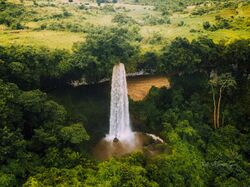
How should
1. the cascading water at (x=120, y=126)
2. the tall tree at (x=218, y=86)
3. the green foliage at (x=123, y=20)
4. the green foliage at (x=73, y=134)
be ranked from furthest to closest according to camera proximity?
the green foliage at (x=123, y=20) < the tall tree at (x=218, y=86) < the cascading water at (x=120, y=126) < the green foliage at (x=73, y=134)

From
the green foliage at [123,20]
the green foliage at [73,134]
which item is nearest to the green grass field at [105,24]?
the green foliage at [123,20]

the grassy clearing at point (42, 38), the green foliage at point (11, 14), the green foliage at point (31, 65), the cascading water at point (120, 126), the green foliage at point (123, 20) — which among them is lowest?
the cascading water at point (120, 126)

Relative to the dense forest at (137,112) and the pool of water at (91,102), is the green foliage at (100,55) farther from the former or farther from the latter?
the pool of water at (91,102)

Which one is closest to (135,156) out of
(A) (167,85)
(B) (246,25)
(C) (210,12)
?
(A) (167,85)

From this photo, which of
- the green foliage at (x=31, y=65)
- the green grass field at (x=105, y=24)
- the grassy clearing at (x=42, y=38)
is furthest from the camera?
the green grass field at (x=105, y=24)

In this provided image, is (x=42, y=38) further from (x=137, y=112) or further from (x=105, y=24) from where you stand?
(x=137, y=112)

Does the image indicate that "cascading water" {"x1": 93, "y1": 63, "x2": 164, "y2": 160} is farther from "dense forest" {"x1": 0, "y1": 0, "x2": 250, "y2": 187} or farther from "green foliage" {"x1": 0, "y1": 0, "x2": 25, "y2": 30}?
"green foliage" {"x1": 0, "y1": 0, "x2": 25, "y2": 30}
